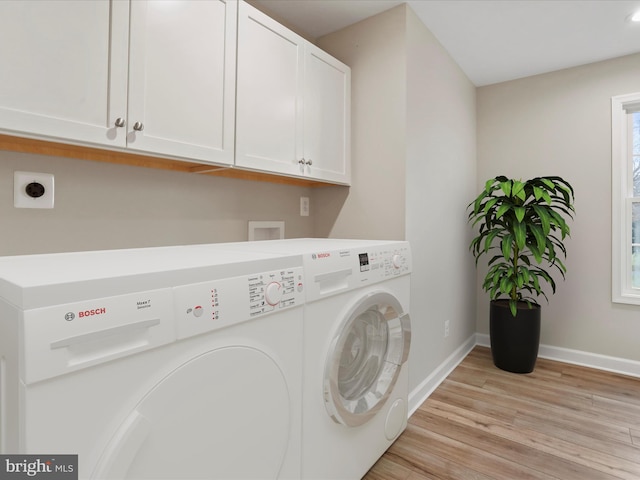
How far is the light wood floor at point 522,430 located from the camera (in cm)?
166

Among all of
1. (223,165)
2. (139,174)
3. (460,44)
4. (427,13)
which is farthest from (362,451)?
(460,44)

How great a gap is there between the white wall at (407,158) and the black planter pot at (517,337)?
40 cm

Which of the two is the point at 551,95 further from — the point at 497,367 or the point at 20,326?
the point at 20,326

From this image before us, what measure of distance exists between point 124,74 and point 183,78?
215mm

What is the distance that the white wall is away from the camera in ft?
6.85

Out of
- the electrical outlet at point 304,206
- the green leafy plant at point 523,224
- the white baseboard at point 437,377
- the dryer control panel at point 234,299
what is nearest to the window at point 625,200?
the green leafy plant at point 523,224

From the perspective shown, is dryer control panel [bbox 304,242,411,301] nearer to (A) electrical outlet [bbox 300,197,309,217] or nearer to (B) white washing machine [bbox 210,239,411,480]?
(B) white washing machine [bbox 210,239,411,480]

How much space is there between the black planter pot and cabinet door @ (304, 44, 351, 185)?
1.62 m

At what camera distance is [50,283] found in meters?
0.62

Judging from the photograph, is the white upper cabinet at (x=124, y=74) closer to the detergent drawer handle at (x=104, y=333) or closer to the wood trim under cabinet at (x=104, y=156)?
the wood trim under cabinet at (x=104, y=156)

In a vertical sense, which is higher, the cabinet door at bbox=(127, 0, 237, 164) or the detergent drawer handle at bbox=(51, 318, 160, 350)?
the cabinet door at bbox=(127, 0, 237, 164)

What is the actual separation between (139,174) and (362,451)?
1502 millimetres

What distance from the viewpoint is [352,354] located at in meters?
1.54
